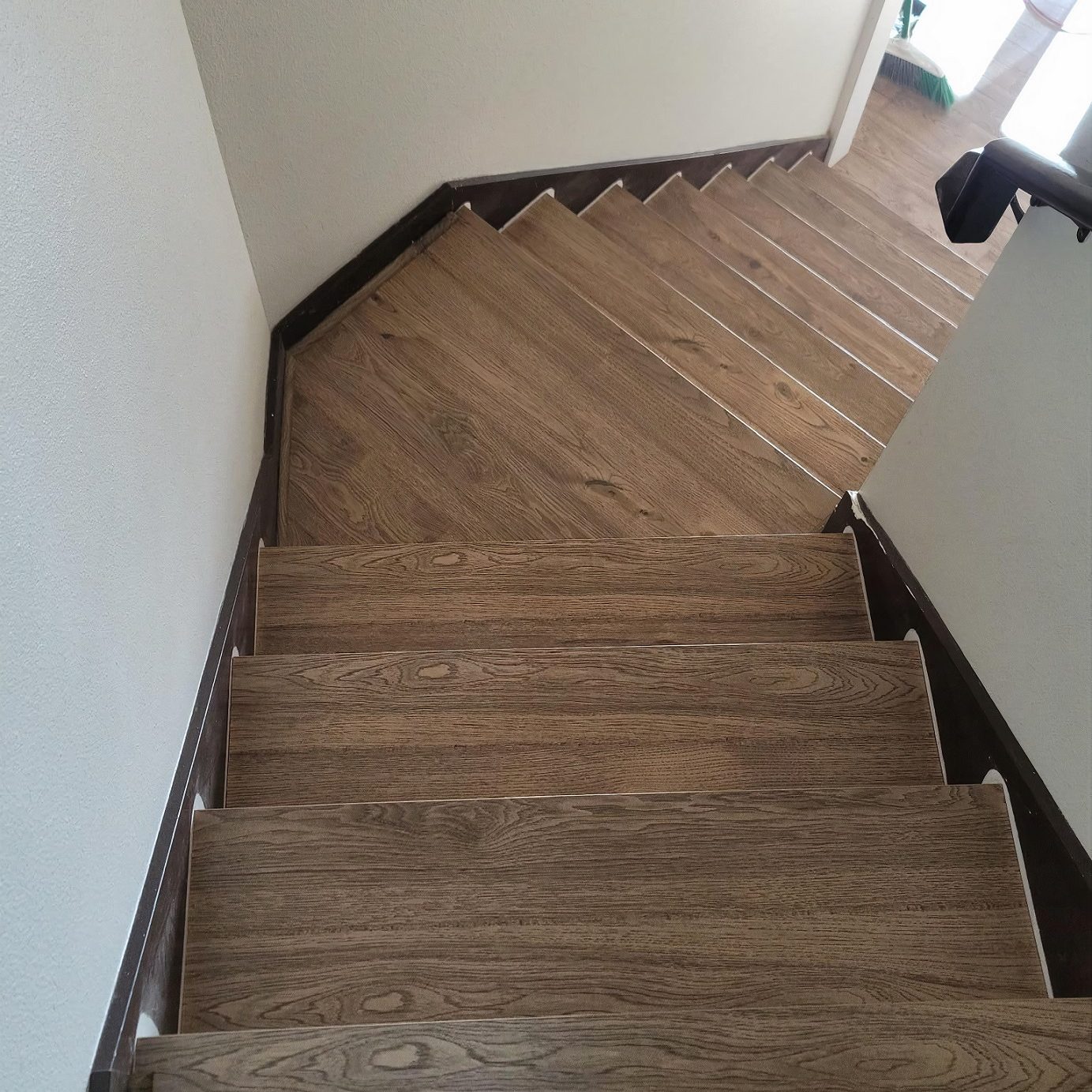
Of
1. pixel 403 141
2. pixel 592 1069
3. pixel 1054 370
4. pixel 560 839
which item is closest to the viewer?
pixel 592 1069

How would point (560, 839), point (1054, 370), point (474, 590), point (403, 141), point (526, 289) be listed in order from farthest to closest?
point (526, 289)
point (403, 141)
point (474, 590)
point (1054, 370)
point (560, 839)

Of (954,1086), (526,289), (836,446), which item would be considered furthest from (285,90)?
(954,1086)

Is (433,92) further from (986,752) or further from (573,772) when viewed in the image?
(986,752)

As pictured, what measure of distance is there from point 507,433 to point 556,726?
92 cm

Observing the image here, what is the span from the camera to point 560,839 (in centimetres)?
137

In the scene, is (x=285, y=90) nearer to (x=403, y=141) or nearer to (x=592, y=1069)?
(x=403, y=141)

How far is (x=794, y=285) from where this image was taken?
3.23m

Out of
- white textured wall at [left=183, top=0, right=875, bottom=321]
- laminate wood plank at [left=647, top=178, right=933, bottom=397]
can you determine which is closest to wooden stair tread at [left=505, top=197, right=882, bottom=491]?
white textured wall at [left=183, top=0, right=875, bottom=321]

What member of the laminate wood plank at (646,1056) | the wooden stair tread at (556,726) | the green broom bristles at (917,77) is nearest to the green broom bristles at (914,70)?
the green broom bristles at (917,77)

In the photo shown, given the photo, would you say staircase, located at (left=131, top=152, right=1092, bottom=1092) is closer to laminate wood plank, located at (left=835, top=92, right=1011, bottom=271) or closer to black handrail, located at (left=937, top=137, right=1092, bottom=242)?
black handrail, located at (left=937, top=137, right=1092, bottom=242)

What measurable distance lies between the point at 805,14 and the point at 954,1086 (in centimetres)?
349

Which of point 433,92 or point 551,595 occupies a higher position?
point 433,92

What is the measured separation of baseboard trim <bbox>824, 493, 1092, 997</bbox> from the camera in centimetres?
135

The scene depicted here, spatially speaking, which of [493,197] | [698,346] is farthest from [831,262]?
[493,197]
